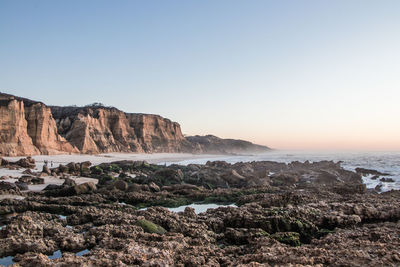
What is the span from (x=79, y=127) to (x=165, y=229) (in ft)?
147

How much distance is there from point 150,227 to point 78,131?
44.2 metres

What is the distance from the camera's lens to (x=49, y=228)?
19.7 ft

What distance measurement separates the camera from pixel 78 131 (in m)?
45.8

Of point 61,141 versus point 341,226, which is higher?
point 61,141

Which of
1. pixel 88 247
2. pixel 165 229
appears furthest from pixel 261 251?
pixel 88 247

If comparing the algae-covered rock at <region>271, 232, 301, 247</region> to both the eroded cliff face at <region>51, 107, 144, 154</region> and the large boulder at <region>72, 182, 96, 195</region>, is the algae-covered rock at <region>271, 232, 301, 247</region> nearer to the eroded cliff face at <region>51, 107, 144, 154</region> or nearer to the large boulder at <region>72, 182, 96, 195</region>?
the large boulder at <region>72, 182, 96, 195</region>

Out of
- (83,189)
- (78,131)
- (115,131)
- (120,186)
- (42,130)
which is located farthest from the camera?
(115,131)

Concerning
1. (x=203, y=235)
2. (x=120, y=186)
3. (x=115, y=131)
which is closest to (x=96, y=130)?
(x=115, y=131)

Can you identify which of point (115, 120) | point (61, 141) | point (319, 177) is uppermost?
point (115, 120)

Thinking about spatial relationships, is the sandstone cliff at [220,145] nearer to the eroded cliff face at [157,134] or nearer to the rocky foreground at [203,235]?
the eroded cliff face at [157,134]

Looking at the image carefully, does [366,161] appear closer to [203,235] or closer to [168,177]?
[168,177]

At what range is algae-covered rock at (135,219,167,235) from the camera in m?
6.29

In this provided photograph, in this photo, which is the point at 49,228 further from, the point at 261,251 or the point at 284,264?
the point at 284,264

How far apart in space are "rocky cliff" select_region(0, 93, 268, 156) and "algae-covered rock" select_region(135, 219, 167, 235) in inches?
1170
